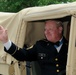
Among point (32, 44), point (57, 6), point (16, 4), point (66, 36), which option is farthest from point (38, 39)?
point (16, 4)

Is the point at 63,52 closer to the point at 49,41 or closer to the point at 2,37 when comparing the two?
the point at 49,41

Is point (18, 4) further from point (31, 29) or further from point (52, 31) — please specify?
point (52, 31)

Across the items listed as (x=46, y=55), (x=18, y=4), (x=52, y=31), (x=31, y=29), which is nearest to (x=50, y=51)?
(x=46, y=55)

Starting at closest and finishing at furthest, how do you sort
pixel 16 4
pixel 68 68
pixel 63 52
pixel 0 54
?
pixel 68 68 → pixel 63 52 → pixel 0 54 → pixel 16 4

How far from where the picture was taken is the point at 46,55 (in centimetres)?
489

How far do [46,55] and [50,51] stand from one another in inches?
3.3

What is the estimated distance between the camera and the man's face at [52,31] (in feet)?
15.7

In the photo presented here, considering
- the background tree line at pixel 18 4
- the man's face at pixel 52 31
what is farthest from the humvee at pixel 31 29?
the background tree line at pixel 18 4

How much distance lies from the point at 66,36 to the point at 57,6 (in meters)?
0.87

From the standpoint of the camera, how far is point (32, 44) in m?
5.59

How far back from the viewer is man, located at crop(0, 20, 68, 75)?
15.8 ft

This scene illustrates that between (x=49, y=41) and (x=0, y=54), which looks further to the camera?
(x=0, y=54)

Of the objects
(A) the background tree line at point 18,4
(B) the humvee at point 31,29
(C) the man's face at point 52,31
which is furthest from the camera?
(A) the background tree line at point 18,4

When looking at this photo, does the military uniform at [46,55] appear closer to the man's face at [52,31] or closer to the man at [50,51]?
the man at [50,51]
